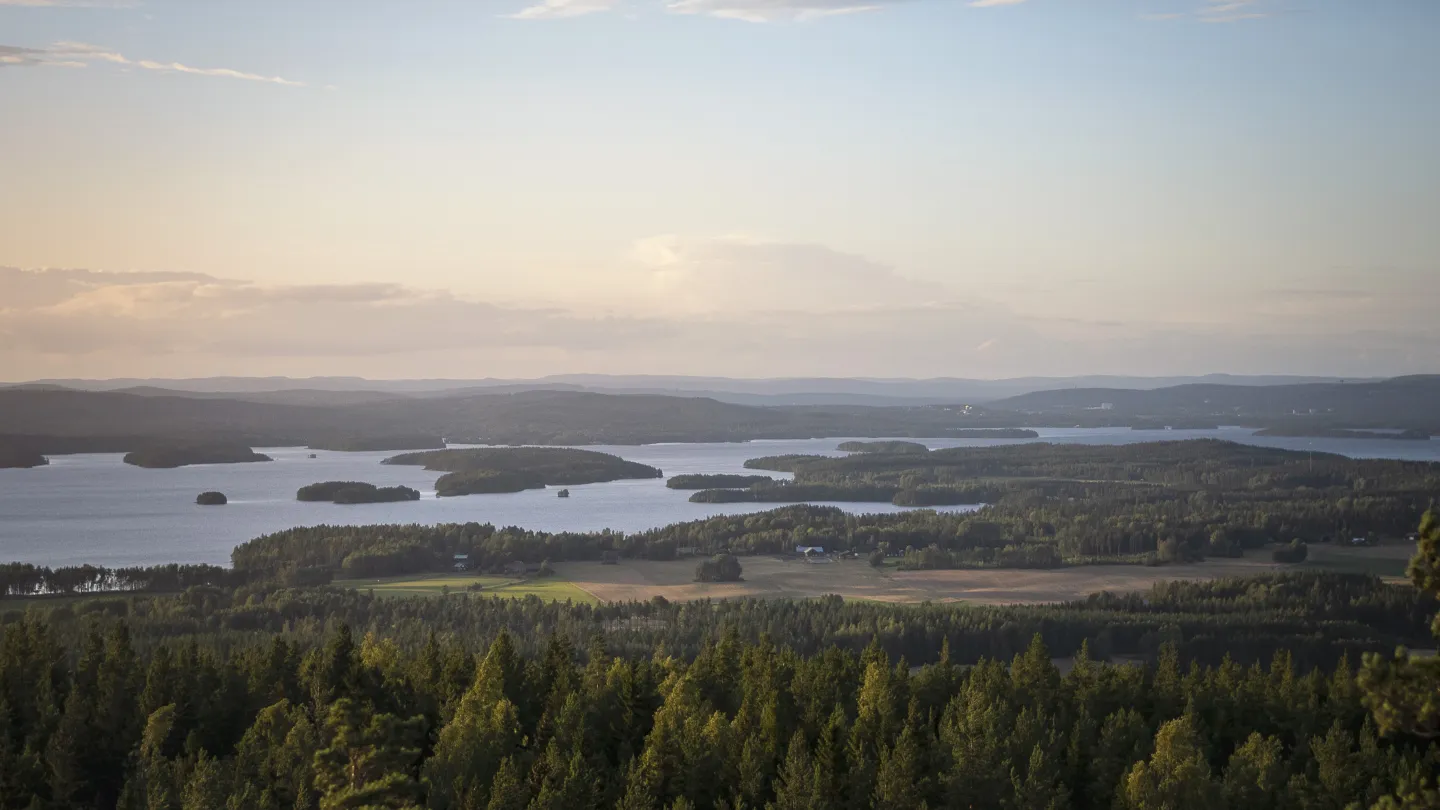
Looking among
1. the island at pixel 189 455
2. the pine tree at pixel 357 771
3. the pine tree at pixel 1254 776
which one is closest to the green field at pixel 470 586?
the pine tree at pixel 1254 776

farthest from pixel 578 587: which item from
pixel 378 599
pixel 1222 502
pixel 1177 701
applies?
pixel 1222 502

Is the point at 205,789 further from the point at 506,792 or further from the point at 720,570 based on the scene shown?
the point at 720,570

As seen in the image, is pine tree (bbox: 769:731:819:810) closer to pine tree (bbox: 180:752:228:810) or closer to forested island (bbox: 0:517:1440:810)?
forested island (bbox: 0:517:1440:810)

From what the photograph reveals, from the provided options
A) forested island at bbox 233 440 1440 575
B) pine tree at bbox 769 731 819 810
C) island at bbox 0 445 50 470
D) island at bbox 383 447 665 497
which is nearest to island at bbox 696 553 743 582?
forested island at bbox 233 440 1440 575

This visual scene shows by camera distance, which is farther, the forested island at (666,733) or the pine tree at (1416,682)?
the forested island at (666,733)

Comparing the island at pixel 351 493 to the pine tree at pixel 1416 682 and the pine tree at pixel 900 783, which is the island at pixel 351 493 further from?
the pine tree at pixel 1416 682

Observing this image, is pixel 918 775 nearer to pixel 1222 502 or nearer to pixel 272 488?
pixel 1222 502
